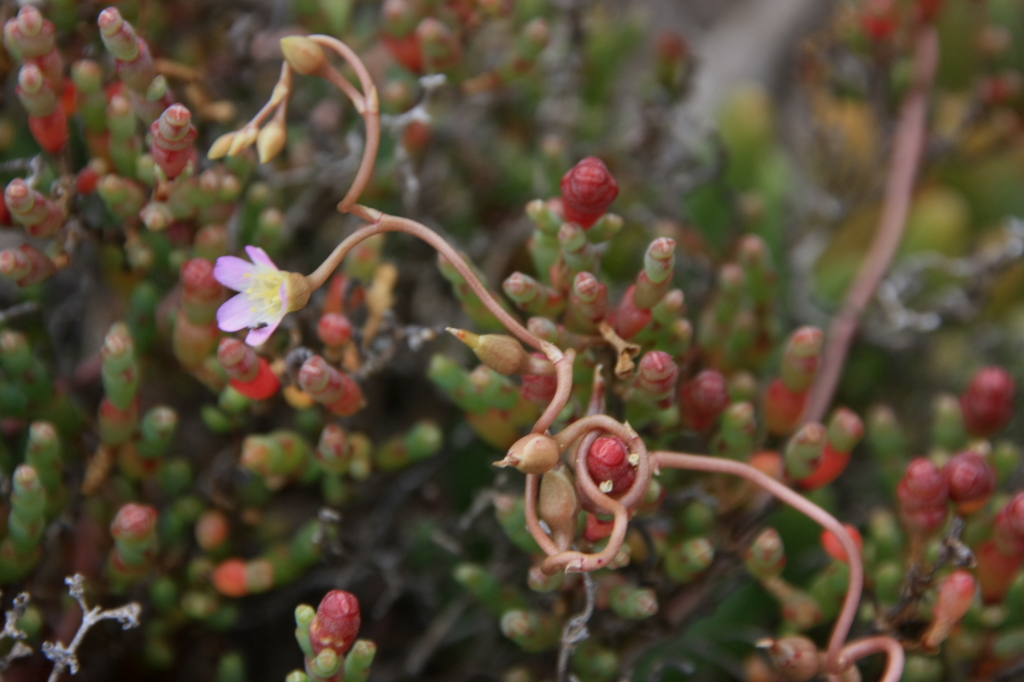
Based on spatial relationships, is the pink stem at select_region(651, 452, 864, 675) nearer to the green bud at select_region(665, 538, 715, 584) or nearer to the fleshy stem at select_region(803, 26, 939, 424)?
the green bud at select_region(665, 538, 715, 584)

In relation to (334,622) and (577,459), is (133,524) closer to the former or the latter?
(334,622)

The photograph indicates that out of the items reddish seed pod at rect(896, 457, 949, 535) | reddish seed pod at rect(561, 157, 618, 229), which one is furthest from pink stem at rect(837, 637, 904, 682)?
reddish seed pod at rect(561, 157, 618, 229)

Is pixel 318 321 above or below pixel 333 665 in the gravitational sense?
above

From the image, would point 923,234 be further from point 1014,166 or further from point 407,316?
point 407,316

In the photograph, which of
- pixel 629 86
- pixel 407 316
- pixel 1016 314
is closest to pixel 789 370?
pixel 407 316

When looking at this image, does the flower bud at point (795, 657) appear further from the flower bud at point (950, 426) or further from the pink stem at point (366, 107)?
the pink stem at point (366, 107)

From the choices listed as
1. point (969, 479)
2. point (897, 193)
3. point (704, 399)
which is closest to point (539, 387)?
point (704, 399)

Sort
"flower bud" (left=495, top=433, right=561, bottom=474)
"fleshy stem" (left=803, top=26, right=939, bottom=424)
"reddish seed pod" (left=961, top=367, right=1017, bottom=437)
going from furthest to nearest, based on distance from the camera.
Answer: "fleshy stem" (left=803, top=26, right=939, bottom=424) → "reddish seed pod" (left=961, top=367, right=1017, bottom=437) → "flower bud" (left=495, top=433, right=561, bottom=474)
